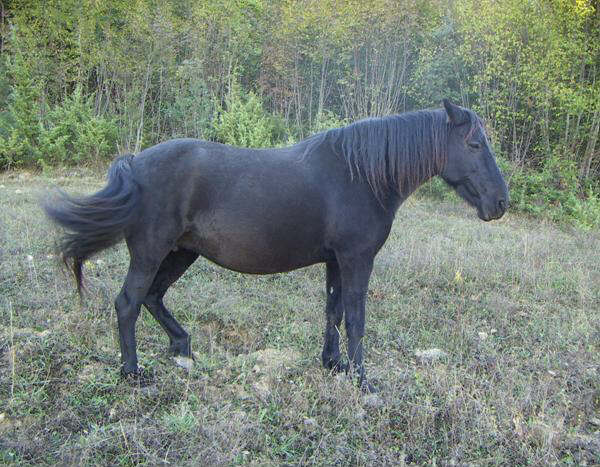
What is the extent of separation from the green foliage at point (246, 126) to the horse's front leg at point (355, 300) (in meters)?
9.73

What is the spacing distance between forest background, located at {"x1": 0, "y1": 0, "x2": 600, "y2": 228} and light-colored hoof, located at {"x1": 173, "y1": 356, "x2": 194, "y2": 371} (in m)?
9.89

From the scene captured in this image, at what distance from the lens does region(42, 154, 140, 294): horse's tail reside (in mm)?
3406

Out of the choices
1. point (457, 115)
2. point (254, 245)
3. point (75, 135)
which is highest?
point (457, 115)

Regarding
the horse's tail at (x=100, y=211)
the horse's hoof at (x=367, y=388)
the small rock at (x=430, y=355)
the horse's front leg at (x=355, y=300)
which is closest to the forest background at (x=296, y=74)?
the small rock at (x=430, y=355)

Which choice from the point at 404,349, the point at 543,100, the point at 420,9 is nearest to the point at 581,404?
the point at 404,349

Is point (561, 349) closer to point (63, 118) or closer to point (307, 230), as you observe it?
point (307, 230)

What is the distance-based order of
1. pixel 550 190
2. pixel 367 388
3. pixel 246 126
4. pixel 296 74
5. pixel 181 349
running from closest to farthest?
pixel 367 388 → pixel 181 349 → pixel 550 190 → pixel 246 126 → pixel 296 74

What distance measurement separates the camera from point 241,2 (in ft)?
53.1

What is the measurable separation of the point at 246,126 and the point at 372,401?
11364 millimetres

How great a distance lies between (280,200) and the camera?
3.57 metres

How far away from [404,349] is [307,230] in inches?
57.6

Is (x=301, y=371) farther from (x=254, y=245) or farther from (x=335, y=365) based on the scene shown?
(x=254, y=245)

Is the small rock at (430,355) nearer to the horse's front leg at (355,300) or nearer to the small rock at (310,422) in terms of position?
the horse's front leg at (355,300)

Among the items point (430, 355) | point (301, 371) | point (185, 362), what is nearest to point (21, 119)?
point (185, 362)
